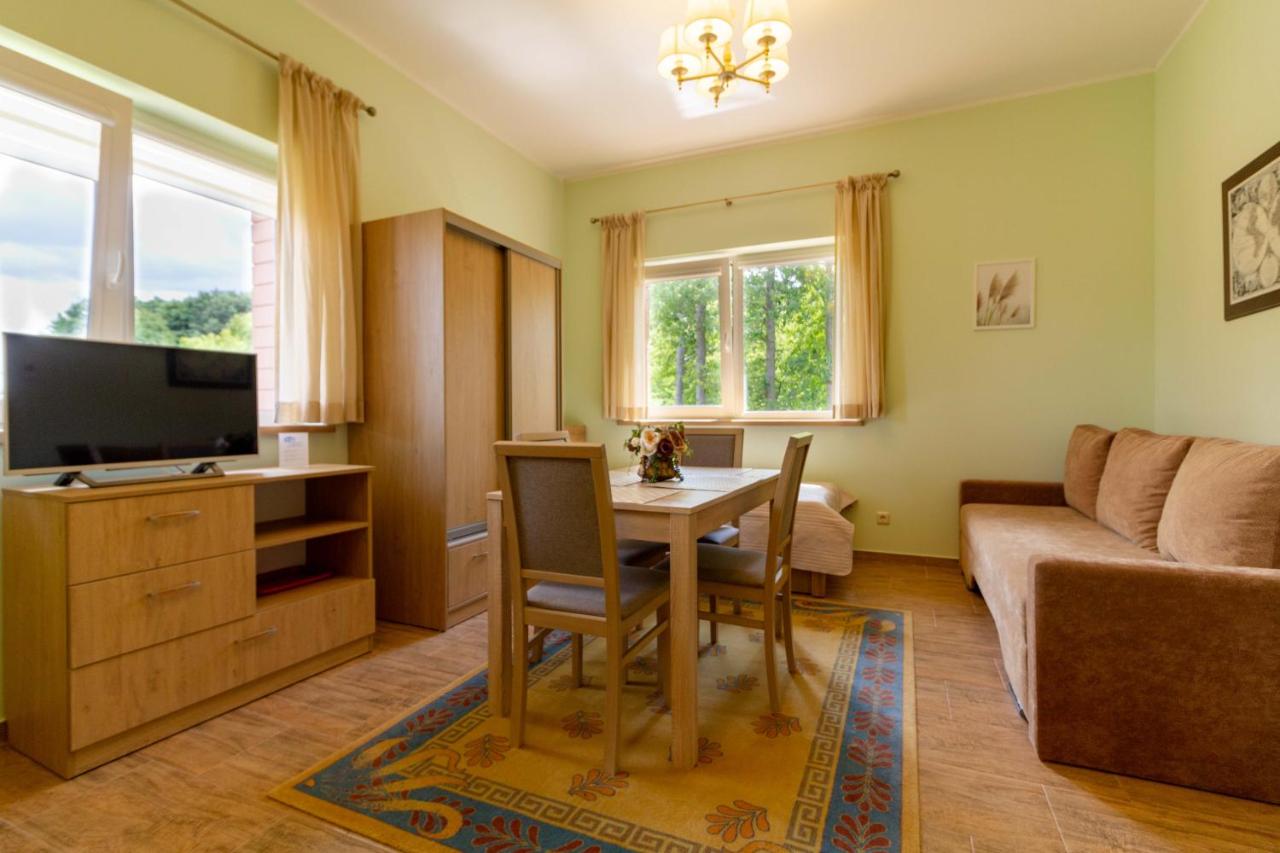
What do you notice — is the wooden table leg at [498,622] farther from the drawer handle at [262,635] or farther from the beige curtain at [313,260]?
the beige curtain at [313,260]

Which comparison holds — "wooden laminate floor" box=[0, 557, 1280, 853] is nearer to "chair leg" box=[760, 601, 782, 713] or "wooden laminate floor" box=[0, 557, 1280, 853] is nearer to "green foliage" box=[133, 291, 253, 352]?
"chair leg" box=[760, 601, 782, 713]

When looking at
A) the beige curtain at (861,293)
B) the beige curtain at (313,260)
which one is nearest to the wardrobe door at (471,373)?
the beige curtain at (313,260)

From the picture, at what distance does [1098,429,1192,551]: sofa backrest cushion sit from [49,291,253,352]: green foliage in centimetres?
388

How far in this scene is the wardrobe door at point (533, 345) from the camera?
11.0 ft

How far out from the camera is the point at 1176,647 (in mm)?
1559

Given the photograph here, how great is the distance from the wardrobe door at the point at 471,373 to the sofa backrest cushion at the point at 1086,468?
3159 millimetres

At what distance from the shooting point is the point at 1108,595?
161 centimetres

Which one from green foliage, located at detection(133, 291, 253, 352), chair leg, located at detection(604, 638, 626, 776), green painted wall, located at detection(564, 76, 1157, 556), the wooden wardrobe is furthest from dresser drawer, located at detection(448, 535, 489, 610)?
green painted wall, located at detection(564, 76, 1157, 556)

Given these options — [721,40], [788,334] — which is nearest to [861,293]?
[788,334]

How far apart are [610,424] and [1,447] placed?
3428 millimetres

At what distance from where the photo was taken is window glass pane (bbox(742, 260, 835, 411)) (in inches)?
164

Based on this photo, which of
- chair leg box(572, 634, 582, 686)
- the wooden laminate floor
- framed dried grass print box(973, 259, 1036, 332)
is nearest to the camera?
the wooden laminate floor

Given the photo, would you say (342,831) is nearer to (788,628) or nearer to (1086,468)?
(788,628)

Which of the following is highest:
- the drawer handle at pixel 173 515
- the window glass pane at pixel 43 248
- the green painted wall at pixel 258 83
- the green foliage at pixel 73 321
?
the green painted wall at pixel 258 83
